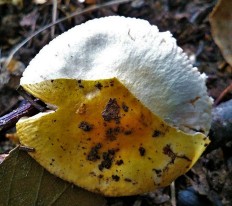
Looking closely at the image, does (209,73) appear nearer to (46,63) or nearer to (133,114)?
(133,114)

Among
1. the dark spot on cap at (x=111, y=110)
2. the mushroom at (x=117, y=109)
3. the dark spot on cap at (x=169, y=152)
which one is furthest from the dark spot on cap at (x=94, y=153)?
the dark spot on cap at (x=169, y=152)

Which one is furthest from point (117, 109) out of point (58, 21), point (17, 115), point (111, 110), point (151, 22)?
point (151, 22)

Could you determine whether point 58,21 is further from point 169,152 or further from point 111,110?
point 169,152

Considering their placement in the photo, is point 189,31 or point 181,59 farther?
point 189,31

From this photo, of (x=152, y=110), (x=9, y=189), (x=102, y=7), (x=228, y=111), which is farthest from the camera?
(x=102, y=7)

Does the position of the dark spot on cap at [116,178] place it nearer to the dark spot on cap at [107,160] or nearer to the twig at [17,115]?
the dark spot on cap at [107,160]

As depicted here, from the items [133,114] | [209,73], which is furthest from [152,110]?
[209,73]

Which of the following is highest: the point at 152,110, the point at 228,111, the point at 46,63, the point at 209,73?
the point at 46,63

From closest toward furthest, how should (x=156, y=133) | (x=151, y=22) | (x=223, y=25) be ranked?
(x=156, y=133) → (x=223, y=25) → (x=151, y=22)
